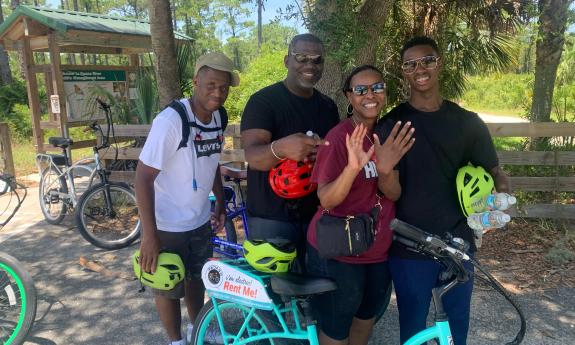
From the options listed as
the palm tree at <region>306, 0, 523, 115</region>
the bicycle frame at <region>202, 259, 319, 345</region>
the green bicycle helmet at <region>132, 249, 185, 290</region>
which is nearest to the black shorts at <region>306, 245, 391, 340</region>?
the bicycle frame at <region>202, 259, 319, 345</region>

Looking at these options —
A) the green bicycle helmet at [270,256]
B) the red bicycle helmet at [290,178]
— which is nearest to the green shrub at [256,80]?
the red bicycle helmet at [290,178]

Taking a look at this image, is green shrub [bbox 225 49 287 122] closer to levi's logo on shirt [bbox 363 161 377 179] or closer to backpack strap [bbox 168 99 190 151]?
backpack strap [bbox 168 99 190 151]

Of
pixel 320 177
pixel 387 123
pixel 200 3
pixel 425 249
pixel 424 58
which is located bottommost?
pixel 425 249

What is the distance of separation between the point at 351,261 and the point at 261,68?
710 inches

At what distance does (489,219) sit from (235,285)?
130 centimetres

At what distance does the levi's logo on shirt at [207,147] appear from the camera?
106 inches

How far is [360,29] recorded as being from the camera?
156 inches

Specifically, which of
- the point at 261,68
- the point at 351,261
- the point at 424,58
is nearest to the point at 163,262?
the point at 351,261

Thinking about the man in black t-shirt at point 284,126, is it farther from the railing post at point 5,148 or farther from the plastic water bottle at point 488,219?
the railing post at point 5,148

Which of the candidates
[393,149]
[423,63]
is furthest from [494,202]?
[423,63]

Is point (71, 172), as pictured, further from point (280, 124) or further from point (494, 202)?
point (494, 202)

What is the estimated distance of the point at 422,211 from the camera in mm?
2137

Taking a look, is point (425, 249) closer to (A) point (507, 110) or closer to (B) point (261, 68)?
(B) point (261, 68)

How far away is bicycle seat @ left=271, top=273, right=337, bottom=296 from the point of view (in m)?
2.16
